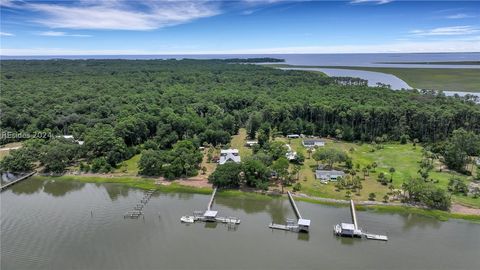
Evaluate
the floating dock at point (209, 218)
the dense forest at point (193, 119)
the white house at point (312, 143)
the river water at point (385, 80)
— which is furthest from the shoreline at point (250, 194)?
the river water at point (385, 80)

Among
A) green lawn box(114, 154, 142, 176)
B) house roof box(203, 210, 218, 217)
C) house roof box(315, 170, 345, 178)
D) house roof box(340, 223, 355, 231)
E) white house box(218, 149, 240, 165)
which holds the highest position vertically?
white house box(218, 149, 240, 165)

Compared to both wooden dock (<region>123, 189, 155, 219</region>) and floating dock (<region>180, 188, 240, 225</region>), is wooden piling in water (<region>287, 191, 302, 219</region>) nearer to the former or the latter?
floating dock (<region>180, 188, 240, 225</region>)

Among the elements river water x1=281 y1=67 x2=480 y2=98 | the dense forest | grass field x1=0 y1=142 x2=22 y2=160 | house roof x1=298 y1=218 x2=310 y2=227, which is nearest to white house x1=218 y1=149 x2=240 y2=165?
the dense forest

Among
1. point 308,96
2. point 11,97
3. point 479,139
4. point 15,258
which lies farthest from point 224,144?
point 11,97

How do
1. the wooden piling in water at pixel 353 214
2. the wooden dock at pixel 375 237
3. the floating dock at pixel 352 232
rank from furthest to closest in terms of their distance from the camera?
the wooden piling in water at pixel 353 214 → the floating dock at pixel 352 232 → the wooden dock at pixel 375 237

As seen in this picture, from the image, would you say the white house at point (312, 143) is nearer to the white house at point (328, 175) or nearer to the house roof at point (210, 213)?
the white house at point (328, 175)

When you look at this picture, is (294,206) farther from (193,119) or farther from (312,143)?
(193,119)

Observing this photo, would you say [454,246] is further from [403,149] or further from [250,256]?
[403,149]
